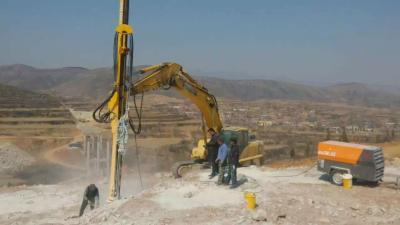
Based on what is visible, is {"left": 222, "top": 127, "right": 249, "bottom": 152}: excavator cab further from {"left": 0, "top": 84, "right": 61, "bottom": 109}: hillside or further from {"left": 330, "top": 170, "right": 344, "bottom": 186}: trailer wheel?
{"left": 0, "top": 84, "right": 61, "bottom": 109}: hillside

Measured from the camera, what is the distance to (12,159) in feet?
140

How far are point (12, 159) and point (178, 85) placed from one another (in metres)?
28.0

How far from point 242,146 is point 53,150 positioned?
3041cm

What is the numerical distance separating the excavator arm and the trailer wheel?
5.64 m

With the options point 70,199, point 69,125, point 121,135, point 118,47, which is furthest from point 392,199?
point 69,125

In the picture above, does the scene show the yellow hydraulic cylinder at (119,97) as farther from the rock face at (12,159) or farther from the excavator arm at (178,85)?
the rock face at (12,159)

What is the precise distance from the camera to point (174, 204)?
567 inches

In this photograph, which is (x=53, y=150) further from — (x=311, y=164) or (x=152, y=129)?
(x=311, y=164)

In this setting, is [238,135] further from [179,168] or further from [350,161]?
[350,161]

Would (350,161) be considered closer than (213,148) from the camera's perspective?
Yes

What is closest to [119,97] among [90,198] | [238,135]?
[90,198]

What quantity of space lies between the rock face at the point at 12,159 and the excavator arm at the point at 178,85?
24.8m

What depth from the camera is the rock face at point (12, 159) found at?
4108 cm

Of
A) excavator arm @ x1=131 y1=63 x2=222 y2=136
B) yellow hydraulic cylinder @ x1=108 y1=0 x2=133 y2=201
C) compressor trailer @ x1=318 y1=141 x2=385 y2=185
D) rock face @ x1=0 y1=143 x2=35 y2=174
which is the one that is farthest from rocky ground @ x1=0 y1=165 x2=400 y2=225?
rock face @ x1=0 y1=143 x2=35 y2=174
